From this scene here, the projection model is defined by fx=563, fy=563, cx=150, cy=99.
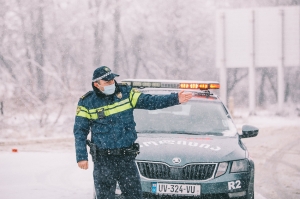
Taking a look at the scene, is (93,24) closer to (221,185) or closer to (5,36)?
(5,36)

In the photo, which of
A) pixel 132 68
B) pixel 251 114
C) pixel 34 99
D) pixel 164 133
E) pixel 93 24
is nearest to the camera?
pixel 164 133

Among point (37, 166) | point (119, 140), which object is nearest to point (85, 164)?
point (119, 140)

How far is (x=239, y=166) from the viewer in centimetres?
627

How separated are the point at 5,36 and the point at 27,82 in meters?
3.23

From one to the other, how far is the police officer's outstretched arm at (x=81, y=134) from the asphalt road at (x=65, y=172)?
2820 mm

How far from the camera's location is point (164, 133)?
7.21 metres

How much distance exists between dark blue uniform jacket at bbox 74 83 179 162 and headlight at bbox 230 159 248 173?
61.8 inches

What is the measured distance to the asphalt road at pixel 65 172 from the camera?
8172 mm

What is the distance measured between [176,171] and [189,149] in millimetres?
377

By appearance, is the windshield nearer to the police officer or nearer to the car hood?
the car hood

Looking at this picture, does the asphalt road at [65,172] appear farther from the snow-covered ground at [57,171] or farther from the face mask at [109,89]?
the face mask at [109,89]

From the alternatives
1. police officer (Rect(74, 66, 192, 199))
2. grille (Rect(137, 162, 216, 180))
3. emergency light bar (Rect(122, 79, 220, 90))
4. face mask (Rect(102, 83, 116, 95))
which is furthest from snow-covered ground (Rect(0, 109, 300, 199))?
face mask (Rect(102, 83, 116, 95))

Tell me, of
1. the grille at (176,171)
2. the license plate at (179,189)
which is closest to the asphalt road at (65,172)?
the grille at (176,171)

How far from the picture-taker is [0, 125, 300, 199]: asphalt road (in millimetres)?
8172
